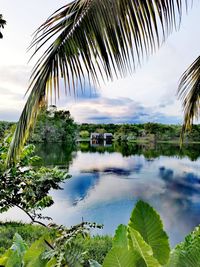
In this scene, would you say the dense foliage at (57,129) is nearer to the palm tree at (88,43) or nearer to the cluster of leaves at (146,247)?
the palm tree at (88,43)

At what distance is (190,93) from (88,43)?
2373mm

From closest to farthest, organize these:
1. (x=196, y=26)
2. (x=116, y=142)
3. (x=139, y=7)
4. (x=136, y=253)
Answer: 1. (x=136, y=253)
2. (x=139, y=7)
3. (x=196, y=26)
4. (x=116, y=142)

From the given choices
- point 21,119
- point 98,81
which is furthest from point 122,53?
point 21,119

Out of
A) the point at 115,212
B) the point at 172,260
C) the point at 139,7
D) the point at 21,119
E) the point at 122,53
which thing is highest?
the point at 139,7

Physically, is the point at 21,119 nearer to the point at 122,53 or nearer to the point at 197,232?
the point at 122,53

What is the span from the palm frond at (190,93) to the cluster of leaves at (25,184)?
1.65 m

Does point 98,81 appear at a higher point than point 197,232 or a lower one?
higher

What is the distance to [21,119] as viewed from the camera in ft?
6.63

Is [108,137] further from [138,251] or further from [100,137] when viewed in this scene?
[138,251]

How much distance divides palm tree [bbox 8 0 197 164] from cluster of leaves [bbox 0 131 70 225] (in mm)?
1482

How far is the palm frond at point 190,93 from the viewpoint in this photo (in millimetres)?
3775

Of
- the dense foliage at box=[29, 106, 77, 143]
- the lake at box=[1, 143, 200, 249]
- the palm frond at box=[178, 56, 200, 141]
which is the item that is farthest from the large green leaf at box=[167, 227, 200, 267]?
the dense foliage at box=[29, 106, 77, 143]

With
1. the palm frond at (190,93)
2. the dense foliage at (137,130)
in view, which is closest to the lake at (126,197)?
the palm frond at (190,93)

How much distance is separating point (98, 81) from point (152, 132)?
37105 millimetres
